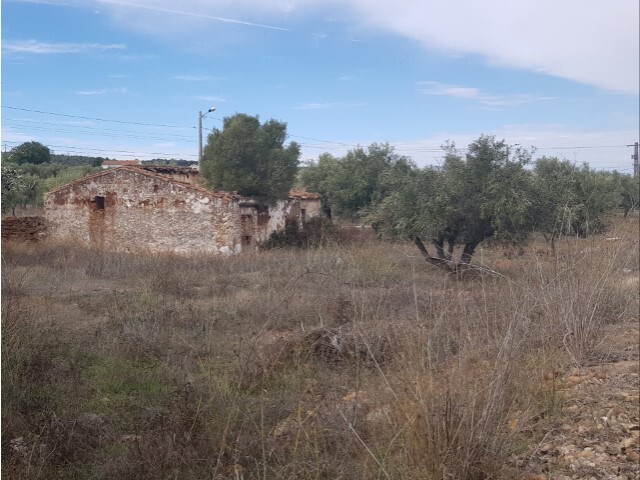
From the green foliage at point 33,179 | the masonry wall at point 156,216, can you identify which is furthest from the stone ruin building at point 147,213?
the green foliage at point 33,179

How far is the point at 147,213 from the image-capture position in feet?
62.2

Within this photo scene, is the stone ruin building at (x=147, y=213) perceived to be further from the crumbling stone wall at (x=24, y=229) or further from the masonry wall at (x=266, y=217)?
the masonry wall at (x=266, y=217)

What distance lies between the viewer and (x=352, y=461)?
3.74 m

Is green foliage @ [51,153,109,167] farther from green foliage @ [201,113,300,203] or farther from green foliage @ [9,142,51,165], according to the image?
green foliage @ [201,113,300,203]

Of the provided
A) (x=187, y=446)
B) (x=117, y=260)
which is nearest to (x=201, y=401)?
(x=187, y=446)

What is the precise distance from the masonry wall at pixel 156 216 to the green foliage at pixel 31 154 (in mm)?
6247

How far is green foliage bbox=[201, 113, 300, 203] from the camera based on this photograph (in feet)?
71.6

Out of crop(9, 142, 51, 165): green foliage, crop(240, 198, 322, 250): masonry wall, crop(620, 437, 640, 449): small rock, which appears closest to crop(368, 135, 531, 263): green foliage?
crop(240, 198, 322, 250): masonry wall

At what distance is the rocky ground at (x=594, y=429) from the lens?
13.3ft

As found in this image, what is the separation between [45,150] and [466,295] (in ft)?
29.5

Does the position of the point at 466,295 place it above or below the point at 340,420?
above

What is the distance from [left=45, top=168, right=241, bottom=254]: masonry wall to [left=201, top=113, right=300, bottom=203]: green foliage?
2884 mm

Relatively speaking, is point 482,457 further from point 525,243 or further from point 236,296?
point 525,243

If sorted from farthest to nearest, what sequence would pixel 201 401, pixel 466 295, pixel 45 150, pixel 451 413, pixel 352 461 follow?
pixel 45 150
pixel 466 295
pixel 201 401
pixel 352 461
pixel 451 413
